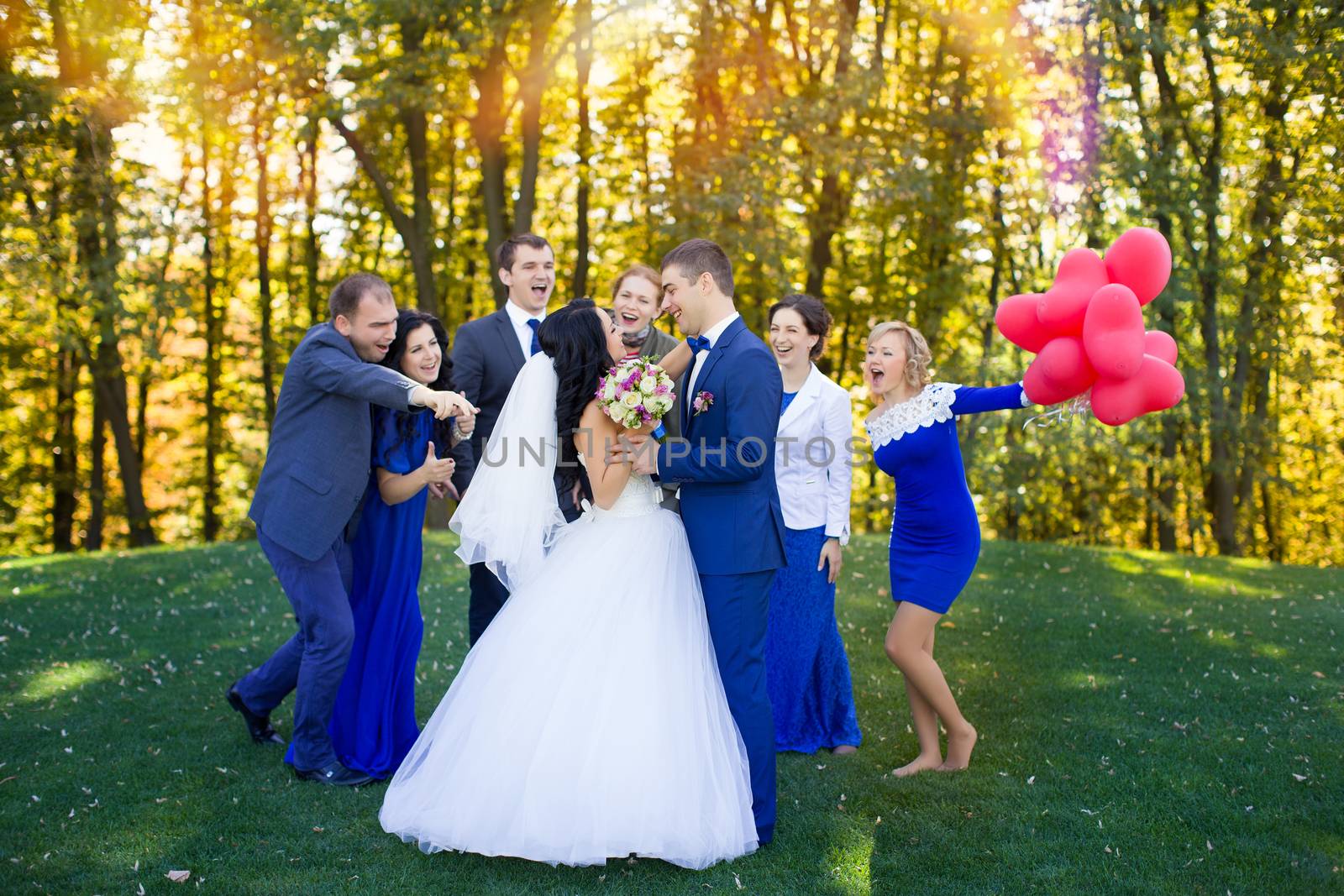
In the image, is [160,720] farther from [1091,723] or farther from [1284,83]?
[1284,83]

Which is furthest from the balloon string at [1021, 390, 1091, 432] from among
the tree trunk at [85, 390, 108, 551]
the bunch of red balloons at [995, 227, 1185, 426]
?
the tree trunk at [85, 390, 108, 551]

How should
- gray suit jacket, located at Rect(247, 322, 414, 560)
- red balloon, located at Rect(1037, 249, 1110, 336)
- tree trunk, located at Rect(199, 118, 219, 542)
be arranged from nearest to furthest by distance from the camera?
red balloon, located at Rect(1037, 249, 1110, 336) → gray suit jacket, located at Rect(247, 322, 414, 560) → tree trunk, located at Rect(199, 118, 219, 542)

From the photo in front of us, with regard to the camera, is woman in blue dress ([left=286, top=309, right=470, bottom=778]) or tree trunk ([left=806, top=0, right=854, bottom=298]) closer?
woman in blue dress ([left=286, top=309, right=470, bottom=778])

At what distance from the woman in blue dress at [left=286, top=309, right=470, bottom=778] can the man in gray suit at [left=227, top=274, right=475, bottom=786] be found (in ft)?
0.47

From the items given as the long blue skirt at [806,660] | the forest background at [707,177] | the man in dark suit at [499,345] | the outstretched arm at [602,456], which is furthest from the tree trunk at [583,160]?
the outstretched arm at [602,456]

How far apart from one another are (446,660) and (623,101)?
41.0 ft

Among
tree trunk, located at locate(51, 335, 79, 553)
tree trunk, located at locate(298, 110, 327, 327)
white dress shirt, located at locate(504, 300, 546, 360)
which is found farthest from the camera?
tree trunk, located at locate(298, 110, 327, 327)

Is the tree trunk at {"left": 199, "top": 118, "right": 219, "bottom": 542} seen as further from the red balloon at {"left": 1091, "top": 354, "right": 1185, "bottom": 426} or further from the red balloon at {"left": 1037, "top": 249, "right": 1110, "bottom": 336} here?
the red balloon at {"left": 1091, "top": 354, "right": 1185, "bottom": 426}

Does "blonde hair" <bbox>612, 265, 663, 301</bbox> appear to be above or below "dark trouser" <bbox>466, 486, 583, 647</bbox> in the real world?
above

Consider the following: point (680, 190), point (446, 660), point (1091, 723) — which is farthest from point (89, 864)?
point (680, 190)

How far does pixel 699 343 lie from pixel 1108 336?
1638 mm

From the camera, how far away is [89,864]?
411 cm

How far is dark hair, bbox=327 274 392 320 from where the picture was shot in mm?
4945

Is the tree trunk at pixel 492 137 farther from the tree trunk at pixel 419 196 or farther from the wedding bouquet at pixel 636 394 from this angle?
the wedding bouquet at pixel 636 394
